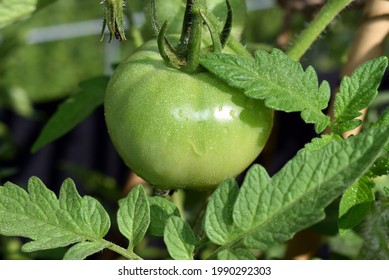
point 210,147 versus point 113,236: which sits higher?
point 210,147

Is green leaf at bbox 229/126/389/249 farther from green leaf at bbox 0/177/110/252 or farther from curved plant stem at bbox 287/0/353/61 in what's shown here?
curved plant stem at bbox 287/0/353/61

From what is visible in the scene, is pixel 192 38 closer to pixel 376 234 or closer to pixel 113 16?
pixel 113 16

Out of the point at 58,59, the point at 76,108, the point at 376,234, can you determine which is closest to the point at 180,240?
the point at 376,234

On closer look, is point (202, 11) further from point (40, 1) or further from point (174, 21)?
point (40, 1)

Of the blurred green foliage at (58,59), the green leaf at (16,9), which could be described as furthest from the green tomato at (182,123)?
the blurred green foliage at (58,59)
